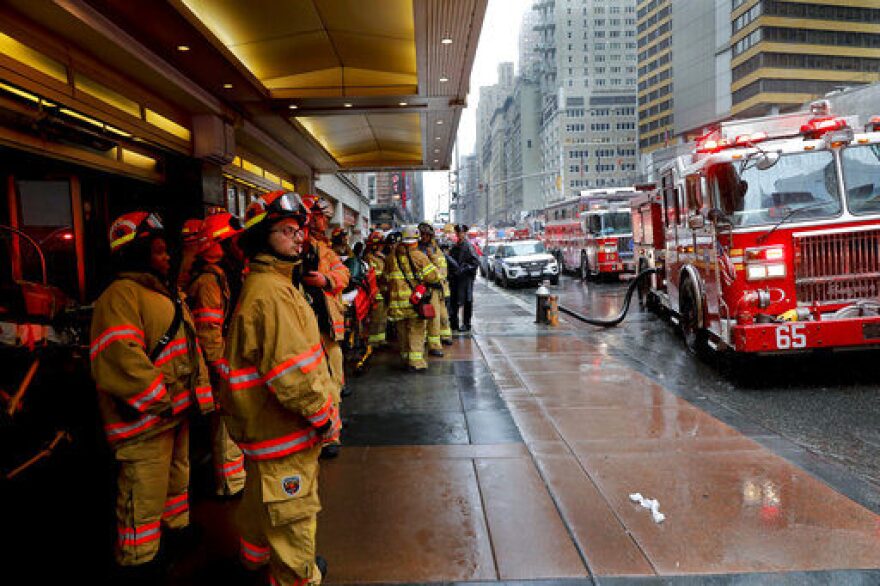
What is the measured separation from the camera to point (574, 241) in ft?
87.6

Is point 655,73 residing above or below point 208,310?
above

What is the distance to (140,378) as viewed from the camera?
2977 millimetres

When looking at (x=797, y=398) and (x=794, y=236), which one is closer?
(x=797, y=398)

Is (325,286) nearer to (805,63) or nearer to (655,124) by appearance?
(805,63)

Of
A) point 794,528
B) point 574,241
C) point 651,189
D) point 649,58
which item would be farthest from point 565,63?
point 794,528

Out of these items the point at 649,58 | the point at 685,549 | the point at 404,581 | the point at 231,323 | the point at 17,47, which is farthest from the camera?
the point at 649,58

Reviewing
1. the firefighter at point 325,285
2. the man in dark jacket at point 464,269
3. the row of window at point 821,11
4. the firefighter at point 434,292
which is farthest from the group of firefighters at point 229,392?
the row of window at point 821,11

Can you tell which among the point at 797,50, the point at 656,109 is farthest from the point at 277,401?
the point at 656,109

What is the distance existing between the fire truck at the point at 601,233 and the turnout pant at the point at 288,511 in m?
20.1

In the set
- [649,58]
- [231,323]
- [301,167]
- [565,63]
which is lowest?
[231,323]

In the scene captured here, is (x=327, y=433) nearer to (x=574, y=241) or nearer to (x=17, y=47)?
(x=17, y=47)

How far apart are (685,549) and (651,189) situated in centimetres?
1098

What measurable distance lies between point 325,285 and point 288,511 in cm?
246

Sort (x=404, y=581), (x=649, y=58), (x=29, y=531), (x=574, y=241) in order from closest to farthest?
(x=404, y=581)
(x=29, y=531)
(x=574, y=241)
(x=649, y=58)
